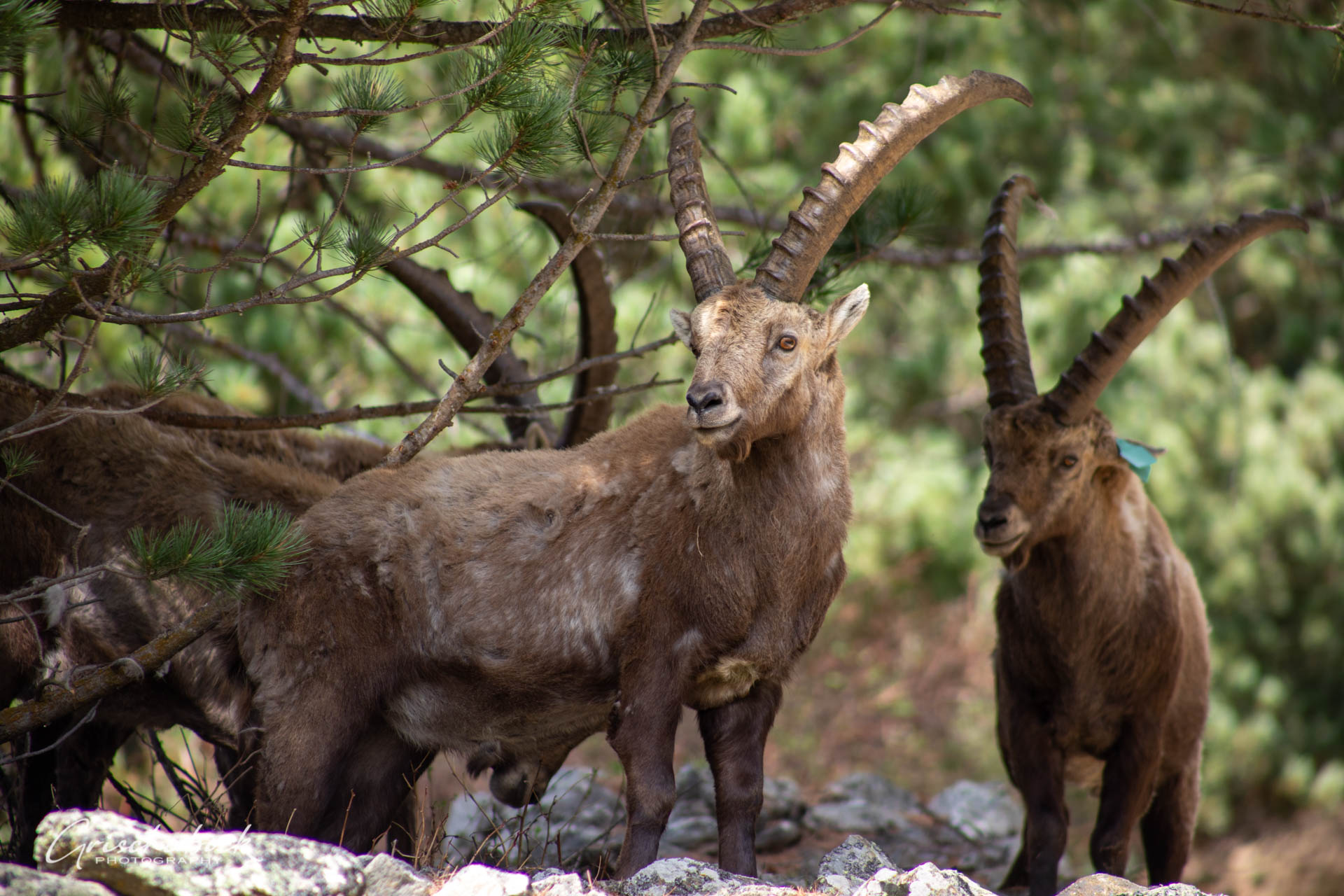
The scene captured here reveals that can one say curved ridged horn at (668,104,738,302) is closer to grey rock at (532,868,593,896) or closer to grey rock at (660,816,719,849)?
grey rock at (532,868,593,896)

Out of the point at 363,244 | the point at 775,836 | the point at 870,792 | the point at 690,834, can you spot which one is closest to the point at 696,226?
the point at 363,244

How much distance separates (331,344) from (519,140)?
645 centimetres

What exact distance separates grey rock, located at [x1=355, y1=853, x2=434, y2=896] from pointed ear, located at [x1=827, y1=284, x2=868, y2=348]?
2555mm

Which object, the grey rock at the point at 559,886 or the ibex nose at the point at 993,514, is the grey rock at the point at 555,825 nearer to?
the grey rock at the point at 559,886

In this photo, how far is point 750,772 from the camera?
4965 millimetres

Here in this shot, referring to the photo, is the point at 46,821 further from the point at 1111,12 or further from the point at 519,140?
the point at 1111,12

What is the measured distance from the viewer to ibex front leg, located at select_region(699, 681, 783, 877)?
4.87 metres

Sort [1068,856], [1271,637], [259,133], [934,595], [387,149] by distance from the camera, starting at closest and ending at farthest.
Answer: [387,149], [259,133], [1068,856], [1271,637], [934,595]

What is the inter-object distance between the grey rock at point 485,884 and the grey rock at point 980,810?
18.5 ft

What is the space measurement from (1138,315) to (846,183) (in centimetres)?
230

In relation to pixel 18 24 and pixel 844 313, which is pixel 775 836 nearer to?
pixel 844 313

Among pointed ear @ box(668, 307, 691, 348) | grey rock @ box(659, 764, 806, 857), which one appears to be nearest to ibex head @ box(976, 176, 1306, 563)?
pointed ear @ box(668, 307, 691, 348)

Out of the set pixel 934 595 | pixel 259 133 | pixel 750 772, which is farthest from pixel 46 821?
pixel 934 595

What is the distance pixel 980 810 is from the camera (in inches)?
348
